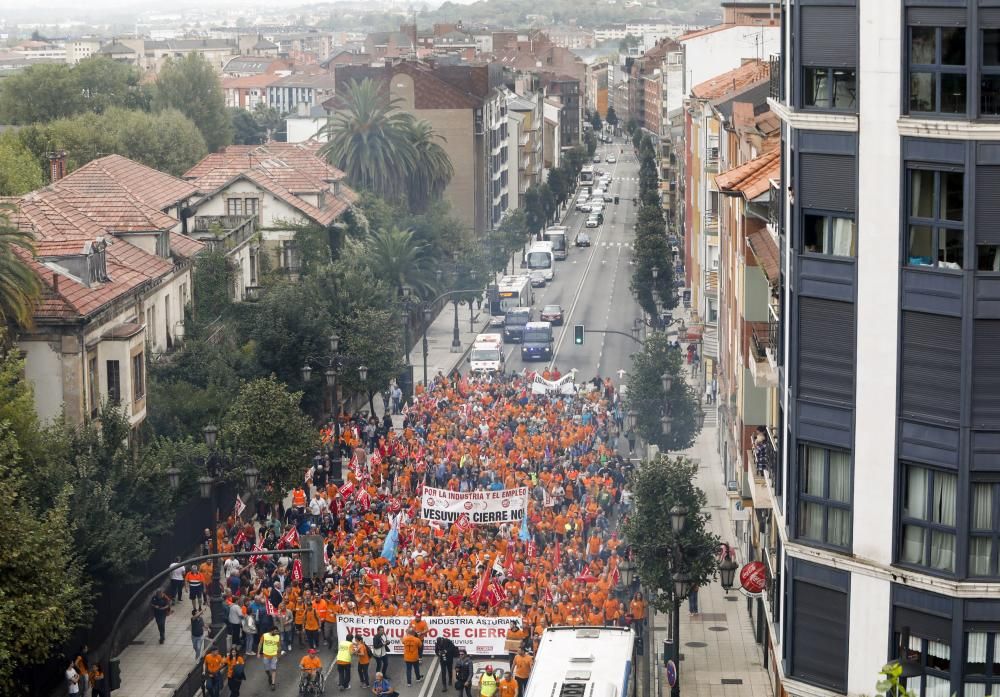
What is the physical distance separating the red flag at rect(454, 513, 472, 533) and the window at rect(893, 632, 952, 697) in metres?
23.8

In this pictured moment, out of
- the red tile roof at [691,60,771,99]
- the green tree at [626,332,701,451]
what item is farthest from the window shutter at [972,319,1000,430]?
the red tile roof at [691,60,771,99]

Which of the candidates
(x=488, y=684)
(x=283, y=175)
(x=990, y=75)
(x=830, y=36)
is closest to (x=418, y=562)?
(x=488, y=684)

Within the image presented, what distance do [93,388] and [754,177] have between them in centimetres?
2000

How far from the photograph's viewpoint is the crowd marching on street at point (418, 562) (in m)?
40.9

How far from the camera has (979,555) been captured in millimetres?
25250

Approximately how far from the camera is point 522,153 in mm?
165750

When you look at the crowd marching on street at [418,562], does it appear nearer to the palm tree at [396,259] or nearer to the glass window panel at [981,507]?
the glass window panel at [981,507]

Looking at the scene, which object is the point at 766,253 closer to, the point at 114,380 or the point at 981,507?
the point at 981,507

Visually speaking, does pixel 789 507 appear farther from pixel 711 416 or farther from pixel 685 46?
pixel 685 46

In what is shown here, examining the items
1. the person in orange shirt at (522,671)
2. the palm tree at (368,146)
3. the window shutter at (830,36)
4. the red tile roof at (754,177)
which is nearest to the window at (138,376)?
the red tile roof at (754,177)

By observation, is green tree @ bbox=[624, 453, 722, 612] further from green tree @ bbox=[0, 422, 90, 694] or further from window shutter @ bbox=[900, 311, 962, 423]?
window shutter @ bbox=[900, 311, 962, 423]

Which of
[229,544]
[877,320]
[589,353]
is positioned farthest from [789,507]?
[589,353]

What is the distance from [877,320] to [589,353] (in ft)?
224

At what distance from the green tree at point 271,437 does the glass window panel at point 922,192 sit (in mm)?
30676
